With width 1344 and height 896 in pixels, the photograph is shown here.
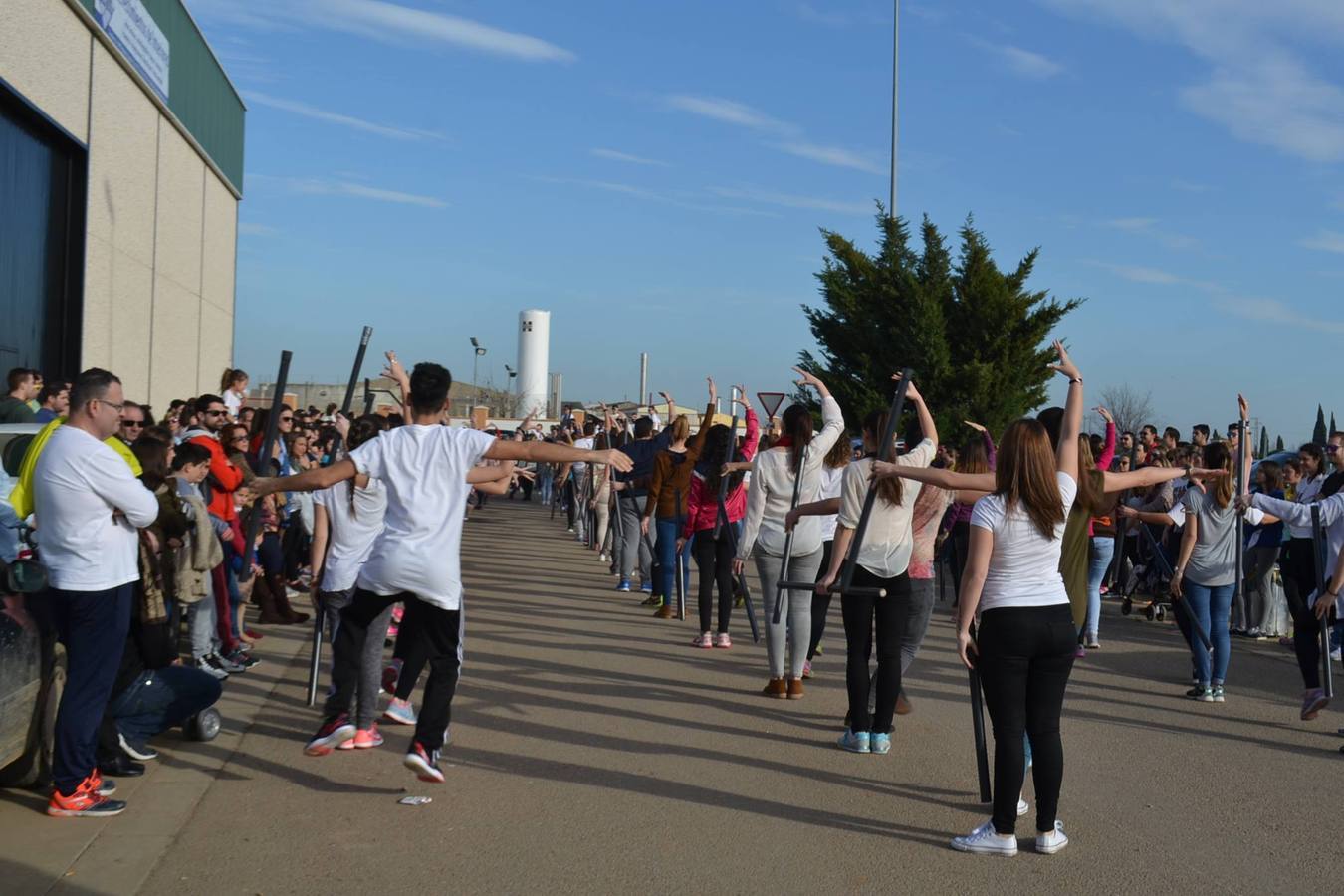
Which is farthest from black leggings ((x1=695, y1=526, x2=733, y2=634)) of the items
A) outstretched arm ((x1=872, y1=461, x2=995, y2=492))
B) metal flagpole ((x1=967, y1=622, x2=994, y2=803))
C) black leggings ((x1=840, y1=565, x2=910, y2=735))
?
outstretched arm ((x1=872, y1=461, x2=995, y2=492))

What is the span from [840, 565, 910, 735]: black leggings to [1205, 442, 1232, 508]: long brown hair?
10.4 ft

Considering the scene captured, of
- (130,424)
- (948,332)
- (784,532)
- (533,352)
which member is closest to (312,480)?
(784,532)

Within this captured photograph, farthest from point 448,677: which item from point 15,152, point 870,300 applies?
point 870,300

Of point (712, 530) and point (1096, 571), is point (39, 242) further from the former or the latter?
point (1096, 571)

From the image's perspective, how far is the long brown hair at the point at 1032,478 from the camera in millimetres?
5754

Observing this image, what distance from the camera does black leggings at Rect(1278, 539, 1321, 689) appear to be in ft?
30.0

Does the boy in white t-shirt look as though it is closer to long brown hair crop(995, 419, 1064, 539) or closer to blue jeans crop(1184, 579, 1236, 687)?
long brown hair crop(995, 419, 1064, 539)

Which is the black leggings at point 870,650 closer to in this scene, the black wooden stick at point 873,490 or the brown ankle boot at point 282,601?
the black wooden stick at point 873,490

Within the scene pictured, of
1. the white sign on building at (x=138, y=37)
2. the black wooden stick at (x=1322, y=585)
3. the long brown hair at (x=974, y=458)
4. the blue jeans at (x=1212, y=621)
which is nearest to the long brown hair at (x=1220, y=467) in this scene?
the black wooden stick at (x=1322, y=585)

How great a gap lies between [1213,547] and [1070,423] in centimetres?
439

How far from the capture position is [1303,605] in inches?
381

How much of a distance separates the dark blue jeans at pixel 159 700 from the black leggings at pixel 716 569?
5.11 m

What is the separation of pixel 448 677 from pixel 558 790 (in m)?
0.84

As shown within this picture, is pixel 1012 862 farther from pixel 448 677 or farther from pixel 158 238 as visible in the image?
pixel 158 238
